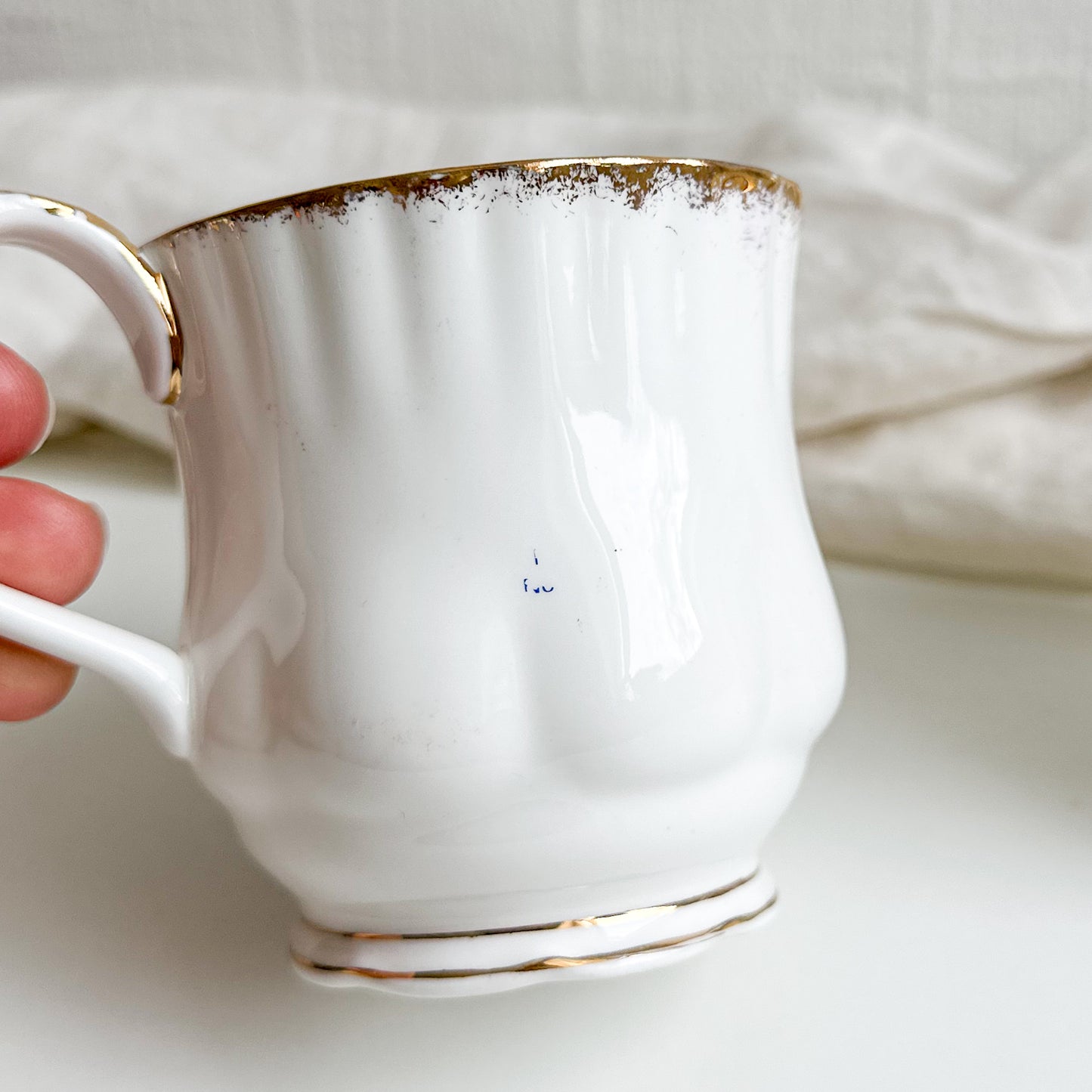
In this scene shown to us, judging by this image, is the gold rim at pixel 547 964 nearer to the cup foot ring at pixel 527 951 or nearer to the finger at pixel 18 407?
the cup foot ring at pixel 527 951

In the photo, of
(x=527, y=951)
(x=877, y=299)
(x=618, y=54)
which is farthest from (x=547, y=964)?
(x=618, y=54)

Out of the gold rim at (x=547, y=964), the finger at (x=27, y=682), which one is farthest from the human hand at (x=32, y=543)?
the gold rim at (x=547, y=964)

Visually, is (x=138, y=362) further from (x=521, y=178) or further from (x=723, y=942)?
(x=723, y=942)

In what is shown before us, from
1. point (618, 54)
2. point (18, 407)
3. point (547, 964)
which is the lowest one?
point (547, 964)

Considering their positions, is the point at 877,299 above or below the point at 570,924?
above

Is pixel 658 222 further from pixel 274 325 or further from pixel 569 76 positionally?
pixel 569 76

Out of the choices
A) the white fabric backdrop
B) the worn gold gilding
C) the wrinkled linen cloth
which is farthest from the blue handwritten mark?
the white fabric backdrop
